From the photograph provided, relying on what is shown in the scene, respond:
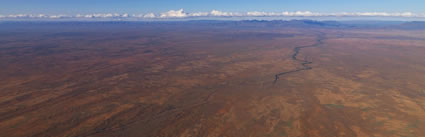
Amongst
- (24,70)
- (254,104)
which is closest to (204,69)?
(254,104)

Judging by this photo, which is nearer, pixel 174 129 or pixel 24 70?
pixel 174 129

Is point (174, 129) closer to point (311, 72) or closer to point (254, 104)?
point (254, 104)

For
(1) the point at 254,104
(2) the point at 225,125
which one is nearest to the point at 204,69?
(1) the point at 254,104

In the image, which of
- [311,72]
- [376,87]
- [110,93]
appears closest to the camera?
[110,93]

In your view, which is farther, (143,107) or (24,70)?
(24,70)

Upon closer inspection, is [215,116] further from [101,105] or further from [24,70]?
[24,70]

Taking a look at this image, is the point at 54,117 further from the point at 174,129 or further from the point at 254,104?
the point at 254,104

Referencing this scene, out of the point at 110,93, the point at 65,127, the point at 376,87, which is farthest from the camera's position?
the point at 376,87

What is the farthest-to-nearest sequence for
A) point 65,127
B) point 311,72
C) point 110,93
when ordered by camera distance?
point 311,72
point 110,93
point 65,127

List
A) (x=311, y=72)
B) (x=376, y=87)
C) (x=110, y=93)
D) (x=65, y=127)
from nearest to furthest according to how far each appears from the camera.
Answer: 1. (x=65, y=127)
2. (x=110, y=93)
3. (x=376, y=87)
4. (x=311, y=72)
